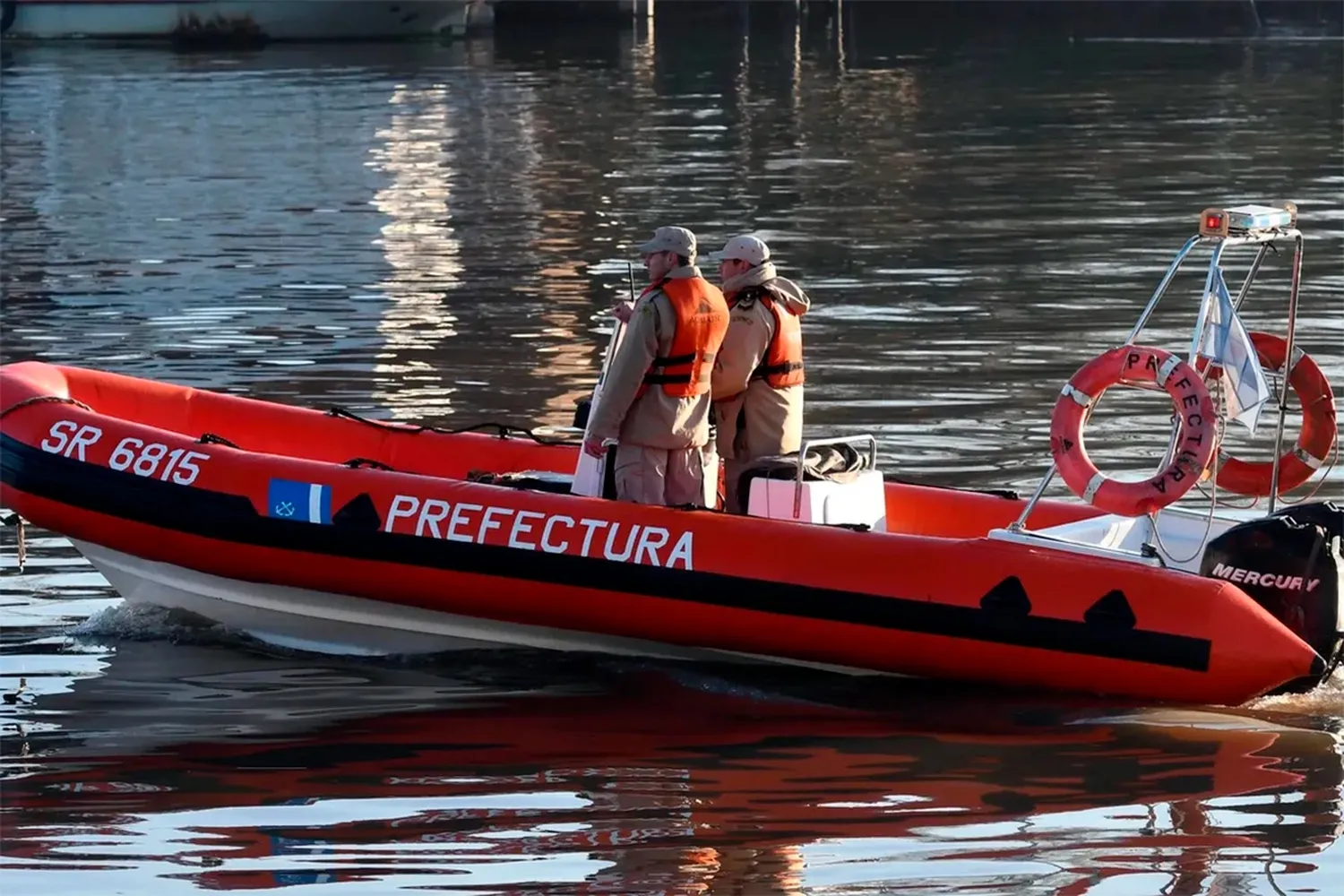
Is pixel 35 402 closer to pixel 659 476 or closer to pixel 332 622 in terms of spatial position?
pixel 332 622

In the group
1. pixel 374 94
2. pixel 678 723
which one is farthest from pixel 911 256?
pixel 374 94

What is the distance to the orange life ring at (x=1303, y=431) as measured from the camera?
8.53 meters

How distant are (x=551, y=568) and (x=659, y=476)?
53cm

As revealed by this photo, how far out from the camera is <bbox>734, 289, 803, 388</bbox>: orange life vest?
862cm

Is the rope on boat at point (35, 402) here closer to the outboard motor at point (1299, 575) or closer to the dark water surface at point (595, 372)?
the dark water surface at point (595, 372)

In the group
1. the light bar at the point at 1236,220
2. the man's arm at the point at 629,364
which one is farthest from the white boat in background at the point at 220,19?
the light bar at the point at 1236,220

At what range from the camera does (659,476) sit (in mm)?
8672

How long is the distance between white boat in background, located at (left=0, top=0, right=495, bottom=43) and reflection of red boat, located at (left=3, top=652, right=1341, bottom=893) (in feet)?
123

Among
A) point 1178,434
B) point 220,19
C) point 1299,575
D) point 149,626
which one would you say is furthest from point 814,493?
point 220,19

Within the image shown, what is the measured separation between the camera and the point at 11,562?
1026 centimetres

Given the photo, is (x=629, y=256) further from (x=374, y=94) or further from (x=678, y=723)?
(x=374, y=94)

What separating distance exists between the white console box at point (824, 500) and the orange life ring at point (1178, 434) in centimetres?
97

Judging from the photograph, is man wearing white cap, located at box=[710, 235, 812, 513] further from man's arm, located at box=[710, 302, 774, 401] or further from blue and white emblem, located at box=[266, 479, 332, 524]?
blue and white emblem, located at box=[266, 479, 332, 524]

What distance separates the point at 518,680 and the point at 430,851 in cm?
197
